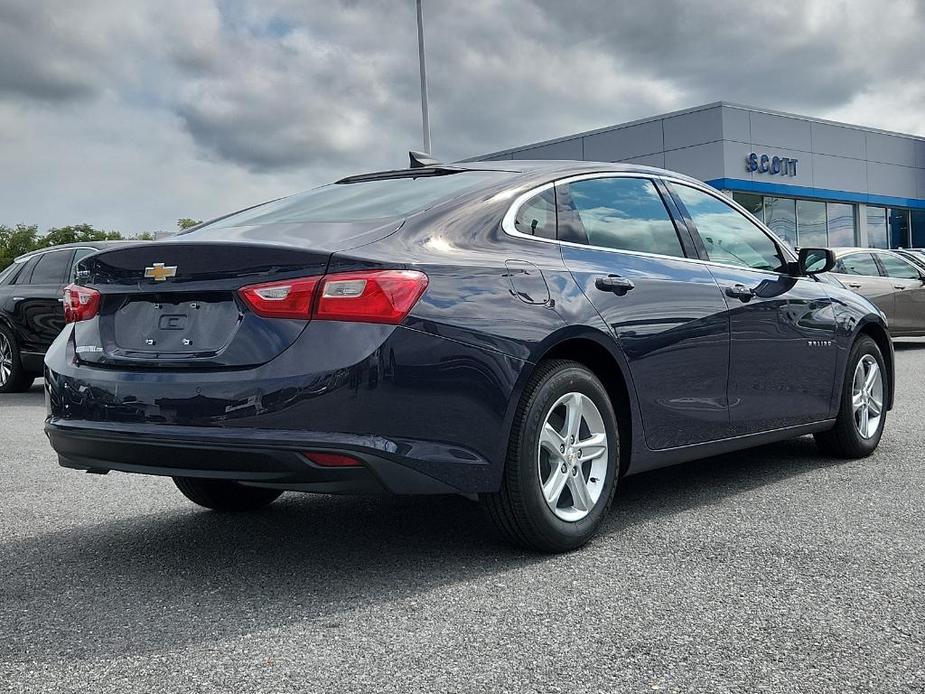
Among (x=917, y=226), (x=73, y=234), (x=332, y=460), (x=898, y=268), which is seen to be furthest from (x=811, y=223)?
(x=73, y=234)

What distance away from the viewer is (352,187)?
4.72m

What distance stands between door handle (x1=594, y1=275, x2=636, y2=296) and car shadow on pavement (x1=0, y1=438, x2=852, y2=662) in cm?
98

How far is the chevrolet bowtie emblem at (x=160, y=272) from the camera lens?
3711 millimetres

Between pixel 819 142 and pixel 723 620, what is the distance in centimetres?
3340

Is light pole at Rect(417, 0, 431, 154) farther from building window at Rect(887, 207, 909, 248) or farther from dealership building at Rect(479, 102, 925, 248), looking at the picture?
building window at Rect(887, 207, 909, 248)

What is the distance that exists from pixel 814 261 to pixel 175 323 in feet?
11.9

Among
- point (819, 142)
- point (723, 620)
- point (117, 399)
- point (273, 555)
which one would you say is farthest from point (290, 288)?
point (819, 142)

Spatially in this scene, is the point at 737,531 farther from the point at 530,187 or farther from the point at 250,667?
the point at 250,667

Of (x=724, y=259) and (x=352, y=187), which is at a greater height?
(x=352, y=187)

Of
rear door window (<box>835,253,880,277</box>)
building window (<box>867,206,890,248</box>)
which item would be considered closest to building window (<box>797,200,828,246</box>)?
building window (<box>867,206,890,248</box>)

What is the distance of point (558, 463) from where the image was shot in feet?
13.2

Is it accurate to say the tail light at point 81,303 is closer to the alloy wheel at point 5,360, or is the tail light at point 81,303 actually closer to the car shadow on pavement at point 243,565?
the car shadow on pavement at point 243,565

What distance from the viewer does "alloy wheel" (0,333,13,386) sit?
1214 centimetres

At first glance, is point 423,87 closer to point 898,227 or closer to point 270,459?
point 898,227
